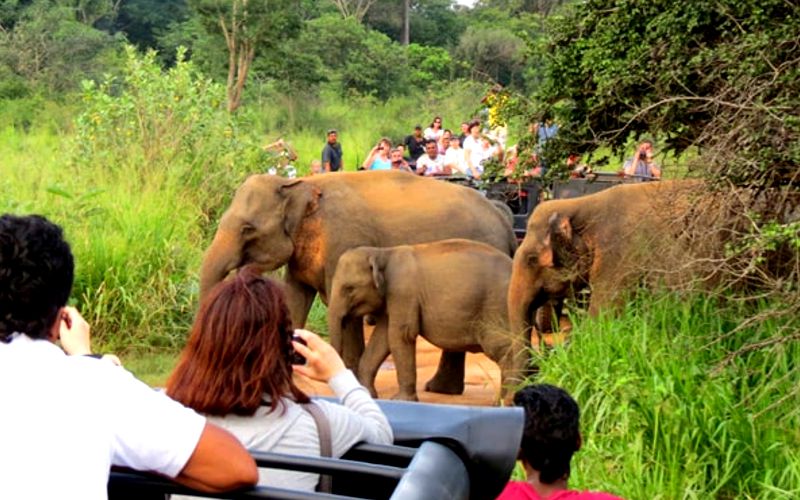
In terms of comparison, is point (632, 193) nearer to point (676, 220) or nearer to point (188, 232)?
point (676, 220)

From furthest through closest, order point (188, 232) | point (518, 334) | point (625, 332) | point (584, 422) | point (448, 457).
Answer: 1. point (188, 232)
2. point (518, 334)
3. point (625, 332)
4. point (584, 422)
5. point (448, 457)

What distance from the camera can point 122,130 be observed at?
15.3 metres

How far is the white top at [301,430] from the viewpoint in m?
3.34

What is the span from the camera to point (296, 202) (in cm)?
1212

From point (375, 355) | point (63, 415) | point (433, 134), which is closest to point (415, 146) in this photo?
point (433, 134)

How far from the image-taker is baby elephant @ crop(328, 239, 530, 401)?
10859 millimetres

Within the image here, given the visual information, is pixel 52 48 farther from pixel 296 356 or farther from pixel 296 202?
pixel 296 356

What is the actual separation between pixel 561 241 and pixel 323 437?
7.15 metres

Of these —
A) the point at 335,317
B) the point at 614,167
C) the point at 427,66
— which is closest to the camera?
the point at 335,317

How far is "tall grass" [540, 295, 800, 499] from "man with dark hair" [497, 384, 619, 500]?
211 cm

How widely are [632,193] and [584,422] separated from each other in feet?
11.1

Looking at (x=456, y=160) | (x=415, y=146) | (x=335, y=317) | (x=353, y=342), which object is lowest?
(x=415, y=146)

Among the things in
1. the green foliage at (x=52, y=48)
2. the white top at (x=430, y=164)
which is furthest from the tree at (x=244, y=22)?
the white top at (x=430, y=164)

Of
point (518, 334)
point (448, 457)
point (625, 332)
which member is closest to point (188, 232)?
point (518, 334)
